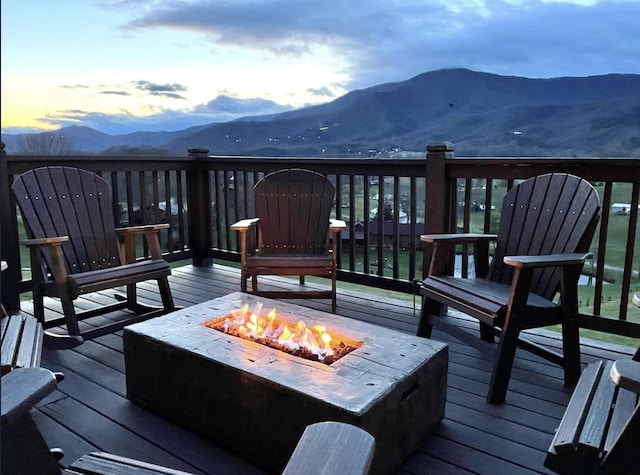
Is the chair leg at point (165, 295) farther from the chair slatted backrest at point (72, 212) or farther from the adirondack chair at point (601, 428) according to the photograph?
the adirondack chair at point (601, 428)

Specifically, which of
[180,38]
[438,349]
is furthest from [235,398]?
[180,38]

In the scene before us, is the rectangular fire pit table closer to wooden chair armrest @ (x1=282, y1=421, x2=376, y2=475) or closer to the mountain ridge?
wooden chair armrest @ (x1=282, y1=421, x2=376, y2=475)

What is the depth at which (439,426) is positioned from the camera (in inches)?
82.0

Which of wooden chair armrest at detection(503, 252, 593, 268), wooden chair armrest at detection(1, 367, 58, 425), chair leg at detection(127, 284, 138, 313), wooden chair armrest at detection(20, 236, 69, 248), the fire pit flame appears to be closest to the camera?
wooden chair armrest at detection(1, 367, 58, 425)

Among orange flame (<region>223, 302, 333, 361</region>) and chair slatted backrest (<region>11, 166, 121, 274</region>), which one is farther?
chair slatted backrest (<region>11, 166, 121, 274</region>)

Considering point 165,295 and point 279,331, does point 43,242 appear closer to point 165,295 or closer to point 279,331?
point 165,295

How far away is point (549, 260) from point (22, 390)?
6.58 ft

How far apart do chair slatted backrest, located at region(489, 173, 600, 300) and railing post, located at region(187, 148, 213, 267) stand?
288 centimetres

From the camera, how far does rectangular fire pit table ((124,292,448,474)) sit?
1.67m

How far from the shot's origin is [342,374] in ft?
5.80

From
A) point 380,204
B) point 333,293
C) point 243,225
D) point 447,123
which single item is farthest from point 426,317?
point 447,123

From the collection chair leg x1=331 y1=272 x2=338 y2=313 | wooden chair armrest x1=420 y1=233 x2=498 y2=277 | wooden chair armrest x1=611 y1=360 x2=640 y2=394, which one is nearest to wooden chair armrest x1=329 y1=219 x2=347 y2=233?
chair leg x1=331 y1=272 x2=338 y2=313

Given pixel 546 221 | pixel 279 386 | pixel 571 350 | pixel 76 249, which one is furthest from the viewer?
pixel 76 249

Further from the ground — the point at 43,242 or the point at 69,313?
the point at 43,242
